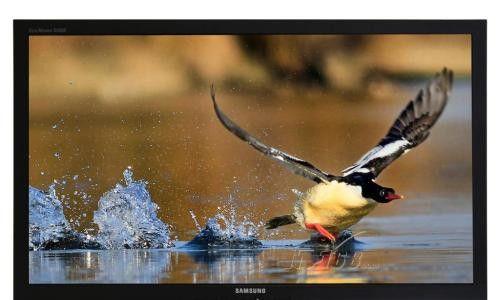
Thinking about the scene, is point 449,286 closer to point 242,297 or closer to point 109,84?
point 242,297

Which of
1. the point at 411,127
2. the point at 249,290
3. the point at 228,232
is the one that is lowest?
the point at 249,290

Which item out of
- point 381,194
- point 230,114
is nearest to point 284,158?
point 230,114

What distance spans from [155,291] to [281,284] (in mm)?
550

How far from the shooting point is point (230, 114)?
5.17 meters

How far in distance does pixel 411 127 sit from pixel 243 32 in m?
0.86

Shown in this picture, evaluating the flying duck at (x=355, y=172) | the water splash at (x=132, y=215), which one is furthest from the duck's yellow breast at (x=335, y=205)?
the water splash at (x=132, y=215)

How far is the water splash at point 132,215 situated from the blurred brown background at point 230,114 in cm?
4

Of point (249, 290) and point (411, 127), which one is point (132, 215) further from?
point (411, 127)

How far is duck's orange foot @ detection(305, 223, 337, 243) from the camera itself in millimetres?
5164

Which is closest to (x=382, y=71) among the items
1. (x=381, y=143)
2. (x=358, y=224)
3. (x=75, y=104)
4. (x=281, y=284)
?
(x=381, y=143)

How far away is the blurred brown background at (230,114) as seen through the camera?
203 inches

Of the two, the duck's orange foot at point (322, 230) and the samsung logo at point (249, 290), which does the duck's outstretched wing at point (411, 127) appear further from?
the samsung logo at point (249, 290)

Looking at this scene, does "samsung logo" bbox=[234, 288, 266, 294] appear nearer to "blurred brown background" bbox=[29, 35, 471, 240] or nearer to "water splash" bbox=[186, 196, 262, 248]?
"water splash" bbox=[186, 196, 262, 248]

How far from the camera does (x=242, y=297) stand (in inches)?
201
